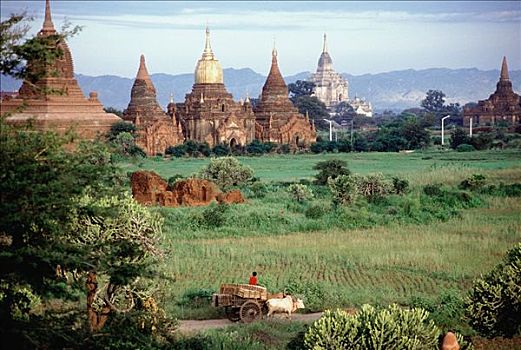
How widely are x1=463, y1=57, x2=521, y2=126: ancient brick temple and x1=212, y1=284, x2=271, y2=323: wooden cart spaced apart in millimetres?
71664

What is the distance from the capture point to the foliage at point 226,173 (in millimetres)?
32781

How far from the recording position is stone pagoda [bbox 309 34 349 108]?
17538 cm

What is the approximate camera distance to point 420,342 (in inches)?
392

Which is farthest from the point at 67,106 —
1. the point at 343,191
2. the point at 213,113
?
the point at 343,191

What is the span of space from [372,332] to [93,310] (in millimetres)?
3353

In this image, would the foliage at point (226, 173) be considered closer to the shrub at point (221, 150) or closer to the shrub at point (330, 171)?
the shrub at point (330, 171)

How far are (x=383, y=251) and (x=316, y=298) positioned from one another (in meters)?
5.76

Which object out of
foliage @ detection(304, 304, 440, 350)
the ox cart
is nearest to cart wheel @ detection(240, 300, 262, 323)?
the ox cart

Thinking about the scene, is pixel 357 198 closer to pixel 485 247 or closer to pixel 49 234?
pixel 485 247

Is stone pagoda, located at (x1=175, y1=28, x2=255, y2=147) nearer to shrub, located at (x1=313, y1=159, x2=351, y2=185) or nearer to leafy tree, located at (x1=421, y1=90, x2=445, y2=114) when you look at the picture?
shrub, located at (x1=313, y1=159, x2=351, y2=185)

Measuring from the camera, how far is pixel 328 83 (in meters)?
178

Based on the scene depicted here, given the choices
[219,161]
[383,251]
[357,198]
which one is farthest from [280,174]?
[383,251]

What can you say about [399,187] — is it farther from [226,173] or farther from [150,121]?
[150,121]

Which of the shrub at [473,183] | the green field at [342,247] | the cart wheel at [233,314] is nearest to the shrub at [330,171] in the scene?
the green field at [342,247]
